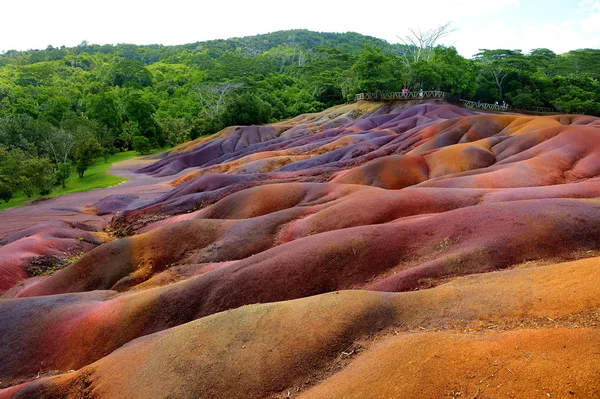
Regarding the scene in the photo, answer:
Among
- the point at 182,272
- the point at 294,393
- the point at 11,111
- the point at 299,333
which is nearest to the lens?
the point at 294,393

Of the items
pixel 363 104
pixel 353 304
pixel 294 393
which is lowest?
pixel 294 393

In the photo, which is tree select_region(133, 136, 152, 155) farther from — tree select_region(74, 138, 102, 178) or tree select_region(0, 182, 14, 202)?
tree select_region(0, 182, 14, 202)

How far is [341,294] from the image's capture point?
11.8 meters

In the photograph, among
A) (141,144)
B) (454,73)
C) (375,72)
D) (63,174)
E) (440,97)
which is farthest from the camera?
(141,144)

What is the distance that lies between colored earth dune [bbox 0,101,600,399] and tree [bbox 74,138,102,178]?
31.0 meters

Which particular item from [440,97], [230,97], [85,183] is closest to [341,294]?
[85,183]

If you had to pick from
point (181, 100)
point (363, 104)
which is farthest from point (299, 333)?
point (181, 100)

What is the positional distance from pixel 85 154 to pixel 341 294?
6250 cm

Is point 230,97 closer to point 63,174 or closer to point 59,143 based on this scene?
point 59,143

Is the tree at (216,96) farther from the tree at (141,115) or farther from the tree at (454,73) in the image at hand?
the tree at (454,73)

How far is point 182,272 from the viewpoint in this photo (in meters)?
20.4

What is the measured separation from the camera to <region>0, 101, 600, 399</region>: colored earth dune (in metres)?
8.27

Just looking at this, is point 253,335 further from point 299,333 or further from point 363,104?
point 363,104

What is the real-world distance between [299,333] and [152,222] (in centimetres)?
2618
